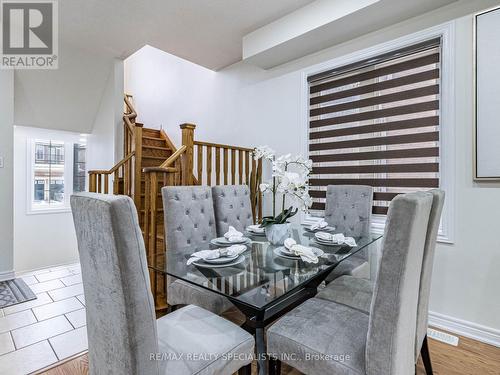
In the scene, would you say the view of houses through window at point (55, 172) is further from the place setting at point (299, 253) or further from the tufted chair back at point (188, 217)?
the place setting at point (299, 253)

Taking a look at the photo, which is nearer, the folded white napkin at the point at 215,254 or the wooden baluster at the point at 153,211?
the folded white napkin at the point at 215,254

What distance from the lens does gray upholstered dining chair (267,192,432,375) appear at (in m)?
0.90

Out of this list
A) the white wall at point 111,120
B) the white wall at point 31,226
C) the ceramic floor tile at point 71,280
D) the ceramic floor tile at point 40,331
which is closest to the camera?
the ceramic floor tile at point 40,331

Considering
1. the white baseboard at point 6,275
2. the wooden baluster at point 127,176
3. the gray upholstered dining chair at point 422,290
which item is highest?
the wooden baluster at point 127,176

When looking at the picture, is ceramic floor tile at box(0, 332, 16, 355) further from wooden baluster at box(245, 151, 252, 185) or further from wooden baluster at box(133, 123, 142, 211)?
wooden baluster at box(245, 151, 252, 185)

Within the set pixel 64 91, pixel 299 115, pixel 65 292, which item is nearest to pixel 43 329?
pixel 65 292

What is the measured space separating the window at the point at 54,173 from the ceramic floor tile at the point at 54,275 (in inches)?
76.5

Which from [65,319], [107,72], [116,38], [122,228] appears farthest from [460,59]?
[107,72]

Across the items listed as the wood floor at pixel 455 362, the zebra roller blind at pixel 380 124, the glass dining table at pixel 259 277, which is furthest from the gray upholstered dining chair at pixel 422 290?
the zebra roller blind at pixel 380 124

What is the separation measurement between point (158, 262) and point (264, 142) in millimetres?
2145

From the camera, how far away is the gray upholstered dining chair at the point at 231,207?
2.19 metres

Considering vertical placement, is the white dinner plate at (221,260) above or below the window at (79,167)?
below

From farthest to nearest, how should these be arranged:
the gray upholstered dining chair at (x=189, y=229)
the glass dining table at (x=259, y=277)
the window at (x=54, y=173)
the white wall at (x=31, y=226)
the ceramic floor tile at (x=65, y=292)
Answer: the window at (x=54, y=173) → the white wall at (x=31, y=226) → the ceramic floor tile at (x=65, y=292) → the gray upholstered dining chair at (x=189, y=229) → the glass dining table at (x=259, y=277)

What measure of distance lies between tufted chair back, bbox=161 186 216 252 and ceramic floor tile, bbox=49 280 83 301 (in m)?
1.64
